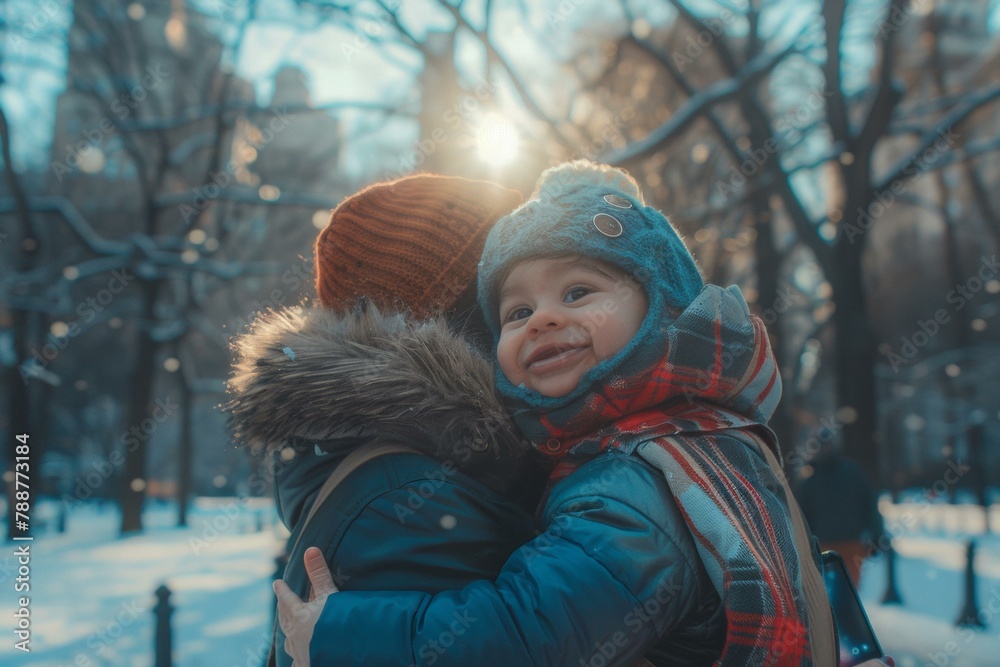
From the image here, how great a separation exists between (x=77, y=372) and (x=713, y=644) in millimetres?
27352

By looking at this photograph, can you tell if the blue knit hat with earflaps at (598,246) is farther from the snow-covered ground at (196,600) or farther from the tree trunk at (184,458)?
the tree trunk at (184,458)

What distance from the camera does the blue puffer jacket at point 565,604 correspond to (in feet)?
4.30

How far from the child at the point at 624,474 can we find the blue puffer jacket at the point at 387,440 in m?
0.08

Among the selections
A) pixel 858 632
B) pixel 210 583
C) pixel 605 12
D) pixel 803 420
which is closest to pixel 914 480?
pixel 803 420

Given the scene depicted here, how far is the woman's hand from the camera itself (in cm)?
140

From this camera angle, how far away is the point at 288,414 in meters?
1.61

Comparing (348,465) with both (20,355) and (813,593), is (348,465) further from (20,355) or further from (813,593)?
(20,355)

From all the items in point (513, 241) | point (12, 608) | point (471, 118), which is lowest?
point (12, 608)

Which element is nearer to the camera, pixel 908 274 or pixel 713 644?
pixel 713 644

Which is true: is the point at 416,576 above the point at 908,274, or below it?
below

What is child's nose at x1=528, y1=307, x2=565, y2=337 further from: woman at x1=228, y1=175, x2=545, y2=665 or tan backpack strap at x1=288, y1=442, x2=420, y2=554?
tan backpack strap at x1=288, y1=442, x2=420, y2=554

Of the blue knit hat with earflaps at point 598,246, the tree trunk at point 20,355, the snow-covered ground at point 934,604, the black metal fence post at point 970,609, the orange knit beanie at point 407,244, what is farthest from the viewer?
the tree trunk at point 20,355

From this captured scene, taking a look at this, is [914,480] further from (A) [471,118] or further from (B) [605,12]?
(A) [471,118]

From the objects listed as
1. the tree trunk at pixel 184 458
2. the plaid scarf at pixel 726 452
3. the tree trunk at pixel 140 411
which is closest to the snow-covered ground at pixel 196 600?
the tree trunk at pixel 140 411
